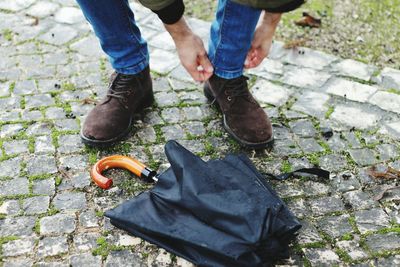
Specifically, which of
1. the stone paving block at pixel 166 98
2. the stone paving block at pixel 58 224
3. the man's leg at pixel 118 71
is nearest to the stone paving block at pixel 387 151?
the stone paving block at pixel 166 98

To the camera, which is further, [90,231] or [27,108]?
[27,108]

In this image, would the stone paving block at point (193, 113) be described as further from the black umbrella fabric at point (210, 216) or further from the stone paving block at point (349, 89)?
the stone paving block at point (349, 89)

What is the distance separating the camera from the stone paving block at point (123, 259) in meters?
2.34

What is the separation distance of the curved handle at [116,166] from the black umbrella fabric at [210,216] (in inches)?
5.9

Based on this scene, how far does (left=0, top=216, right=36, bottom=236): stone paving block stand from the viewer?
2.47 metres

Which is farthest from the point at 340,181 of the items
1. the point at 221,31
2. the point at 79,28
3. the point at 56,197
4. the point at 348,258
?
the point at 79,28

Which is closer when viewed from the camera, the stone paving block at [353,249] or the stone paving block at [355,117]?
the stone paving block at [353,249]

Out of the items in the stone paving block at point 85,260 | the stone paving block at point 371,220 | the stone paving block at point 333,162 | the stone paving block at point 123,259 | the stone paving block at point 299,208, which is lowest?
the stone paving block at point 85,260

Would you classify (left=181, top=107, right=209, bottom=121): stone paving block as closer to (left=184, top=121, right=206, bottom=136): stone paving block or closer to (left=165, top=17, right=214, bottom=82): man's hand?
(left=184, top=121, right=206, bottom=136): stone paving block

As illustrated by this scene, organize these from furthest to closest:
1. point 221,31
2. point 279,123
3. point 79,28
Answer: point 79,28 < point 279,123 < point 221,31

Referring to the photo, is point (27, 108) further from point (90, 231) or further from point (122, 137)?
point (90, 231)

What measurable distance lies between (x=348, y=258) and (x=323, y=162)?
27.0 inches

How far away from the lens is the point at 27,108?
3.28 metres

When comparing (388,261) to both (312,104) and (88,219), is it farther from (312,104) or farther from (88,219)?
(88,219)
